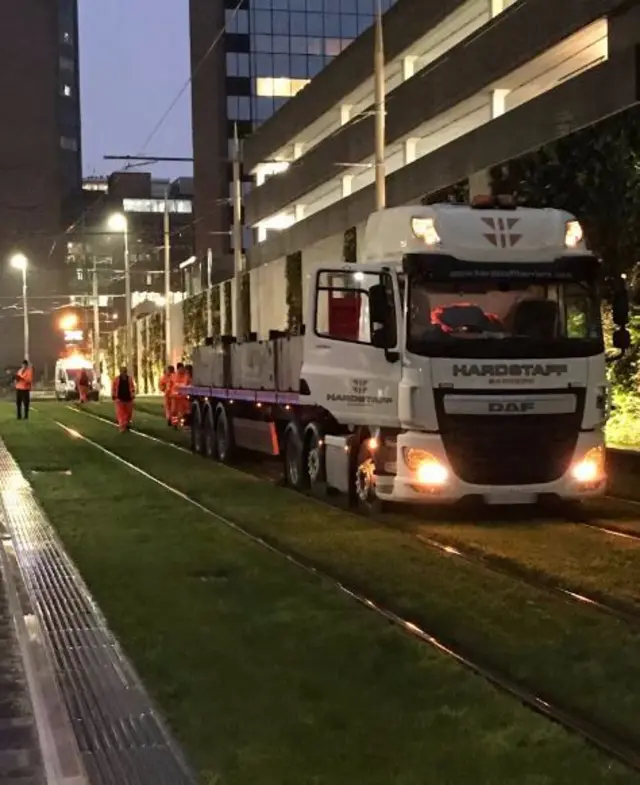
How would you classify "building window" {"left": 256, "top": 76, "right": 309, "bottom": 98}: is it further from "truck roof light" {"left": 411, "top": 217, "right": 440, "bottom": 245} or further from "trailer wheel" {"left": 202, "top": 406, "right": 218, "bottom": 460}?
"truck roof light" {"left": 411, "top": 217, "right": 440, "bottom": 245}

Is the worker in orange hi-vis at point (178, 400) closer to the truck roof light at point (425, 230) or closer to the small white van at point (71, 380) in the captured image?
the truck roof light at point (425, 230)

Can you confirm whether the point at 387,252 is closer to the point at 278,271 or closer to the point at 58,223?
the point at 278,271

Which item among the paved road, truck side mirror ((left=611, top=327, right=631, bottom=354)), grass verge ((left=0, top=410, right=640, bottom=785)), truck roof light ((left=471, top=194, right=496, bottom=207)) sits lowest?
the paved road

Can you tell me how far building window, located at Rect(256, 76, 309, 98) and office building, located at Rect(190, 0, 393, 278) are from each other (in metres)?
0.07

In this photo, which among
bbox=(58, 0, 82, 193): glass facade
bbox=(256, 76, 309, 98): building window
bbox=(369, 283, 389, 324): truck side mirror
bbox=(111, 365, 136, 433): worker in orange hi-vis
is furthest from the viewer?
bbox=(58, 0, 82, 193): glass facade

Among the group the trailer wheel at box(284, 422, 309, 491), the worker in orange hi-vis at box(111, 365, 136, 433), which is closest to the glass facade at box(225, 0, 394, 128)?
the worker in orange hi-vis at box(111, 365, 136, 433)

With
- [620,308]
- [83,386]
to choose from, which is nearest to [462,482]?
[620,308]

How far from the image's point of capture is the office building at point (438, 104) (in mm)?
29641

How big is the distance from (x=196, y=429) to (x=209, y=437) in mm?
1173

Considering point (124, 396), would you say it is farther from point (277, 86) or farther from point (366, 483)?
point (277, 86)

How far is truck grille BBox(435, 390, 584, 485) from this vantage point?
12766 millimetres

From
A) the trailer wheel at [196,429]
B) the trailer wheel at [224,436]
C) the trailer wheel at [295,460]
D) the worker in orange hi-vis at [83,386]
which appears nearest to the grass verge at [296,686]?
the trailer wheel at [295,460]

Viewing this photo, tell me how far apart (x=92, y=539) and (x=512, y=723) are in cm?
716

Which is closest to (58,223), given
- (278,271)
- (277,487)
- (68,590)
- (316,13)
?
(316,13)
